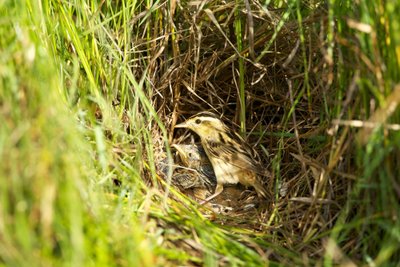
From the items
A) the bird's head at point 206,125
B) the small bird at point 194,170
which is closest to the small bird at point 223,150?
the bird's head at point 206,125

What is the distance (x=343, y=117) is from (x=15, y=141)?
184 cm

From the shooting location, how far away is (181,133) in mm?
5992

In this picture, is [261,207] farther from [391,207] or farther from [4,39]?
[4,39]

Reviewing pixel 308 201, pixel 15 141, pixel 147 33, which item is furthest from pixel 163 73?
pixel 15 141

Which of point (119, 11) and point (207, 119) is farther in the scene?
point (207, 119)

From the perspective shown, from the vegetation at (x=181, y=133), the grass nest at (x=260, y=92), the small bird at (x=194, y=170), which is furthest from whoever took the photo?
the small bird at (x=194, y=170)

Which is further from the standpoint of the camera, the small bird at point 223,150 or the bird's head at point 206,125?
the bird's head at point 206,125

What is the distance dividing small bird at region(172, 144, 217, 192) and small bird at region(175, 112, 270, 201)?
0.12m

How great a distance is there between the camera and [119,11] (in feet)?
17.0

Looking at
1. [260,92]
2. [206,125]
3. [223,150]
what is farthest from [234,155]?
[260,92]

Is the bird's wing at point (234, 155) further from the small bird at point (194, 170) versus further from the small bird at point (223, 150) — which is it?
the small bird at point (194, 170)

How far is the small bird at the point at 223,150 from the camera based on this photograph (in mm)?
5418

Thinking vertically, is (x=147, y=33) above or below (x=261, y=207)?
A: above

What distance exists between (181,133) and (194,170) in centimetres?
48
